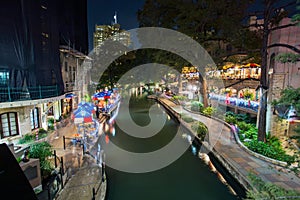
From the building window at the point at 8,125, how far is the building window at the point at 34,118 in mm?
1419

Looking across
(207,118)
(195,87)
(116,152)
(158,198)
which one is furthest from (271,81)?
(195,87)

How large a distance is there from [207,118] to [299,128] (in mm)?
15586

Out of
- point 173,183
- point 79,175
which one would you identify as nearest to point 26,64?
point 79,175

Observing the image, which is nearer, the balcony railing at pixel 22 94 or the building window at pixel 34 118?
the balcony railing at pixel 22 94

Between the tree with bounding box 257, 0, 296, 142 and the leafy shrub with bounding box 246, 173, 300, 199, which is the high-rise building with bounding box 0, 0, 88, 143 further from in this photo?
the tree with bounding box 257, 0, 296, 142

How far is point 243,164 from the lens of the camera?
31.0 feet

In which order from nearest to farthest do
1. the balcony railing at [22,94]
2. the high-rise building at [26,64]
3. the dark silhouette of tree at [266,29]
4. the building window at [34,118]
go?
1. the balcony railing at [22,94]
2. the dark silhouette of tree at [266,29]
3. the high-rise building at [26,64]
4. the building window at [34,118]

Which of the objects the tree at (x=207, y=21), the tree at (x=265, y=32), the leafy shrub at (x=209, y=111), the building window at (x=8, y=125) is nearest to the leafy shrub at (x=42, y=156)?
the building window at (x=8, y=125)

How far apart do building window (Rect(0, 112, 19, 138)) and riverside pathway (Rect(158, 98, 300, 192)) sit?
12077 mm

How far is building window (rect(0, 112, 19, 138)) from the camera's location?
419 inches

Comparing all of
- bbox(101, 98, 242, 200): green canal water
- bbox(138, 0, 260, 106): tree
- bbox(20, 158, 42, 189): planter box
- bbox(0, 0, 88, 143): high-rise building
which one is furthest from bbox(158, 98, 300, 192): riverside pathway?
bbox(0, 0, 88, 143): high-rise building

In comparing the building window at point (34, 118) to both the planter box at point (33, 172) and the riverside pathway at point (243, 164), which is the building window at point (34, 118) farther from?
the riverside pathway at point (243, 164)

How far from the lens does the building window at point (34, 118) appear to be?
42.0 ft

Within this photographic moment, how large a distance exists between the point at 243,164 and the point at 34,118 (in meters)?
13.2
